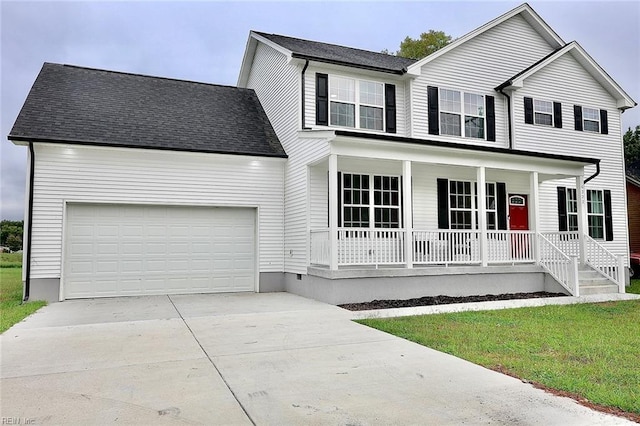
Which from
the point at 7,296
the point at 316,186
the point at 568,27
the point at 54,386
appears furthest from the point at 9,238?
the point at 568,27

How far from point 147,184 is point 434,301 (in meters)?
7.74

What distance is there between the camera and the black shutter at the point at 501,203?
13.7 meters

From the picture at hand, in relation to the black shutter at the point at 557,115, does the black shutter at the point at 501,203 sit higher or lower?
lower

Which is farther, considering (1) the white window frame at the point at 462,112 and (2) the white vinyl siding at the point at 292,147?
(1) the white window frame at the point at 462,112

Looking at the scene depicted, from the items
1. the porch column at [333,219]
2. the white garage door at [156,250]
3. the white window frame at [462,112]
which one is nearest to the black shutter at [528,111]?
the white window frame at [462,112]

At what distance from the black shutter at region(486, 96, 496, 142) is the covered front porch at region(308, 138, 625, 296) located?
1252 mm

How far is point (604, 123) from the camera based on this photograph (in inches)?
619

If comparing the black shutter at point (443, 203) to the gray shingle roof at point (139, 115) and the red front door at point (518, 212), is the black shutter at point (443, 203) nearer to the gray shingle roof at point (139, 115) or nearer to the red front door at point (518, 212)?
the red front door at point (518, 212)

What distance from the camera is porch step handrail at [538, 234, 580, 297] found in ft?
36.2

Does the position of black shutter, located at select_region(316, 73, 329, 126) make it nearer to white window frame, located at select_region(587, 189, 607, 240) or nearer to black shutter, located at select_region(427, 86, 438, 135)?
black shutter, located at select_region(427, 86, 438, 135)

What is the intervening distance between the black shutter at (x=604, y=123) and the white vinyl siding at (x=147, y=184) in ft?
37.5

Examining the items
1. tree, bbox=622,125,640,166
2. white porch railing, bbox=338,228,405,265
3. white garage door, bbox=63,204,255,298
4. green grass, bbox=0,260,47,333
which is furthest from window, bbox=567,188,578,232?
tree, bbox=622,125,640,166

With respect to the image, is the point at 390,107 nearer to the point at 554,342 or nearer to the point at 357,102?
the point at 357,102

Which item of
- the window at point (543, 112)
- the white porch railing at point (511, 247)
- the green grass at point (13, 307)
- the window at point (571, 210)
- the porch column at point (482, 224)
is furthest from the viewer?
the window at point (571, 210)
